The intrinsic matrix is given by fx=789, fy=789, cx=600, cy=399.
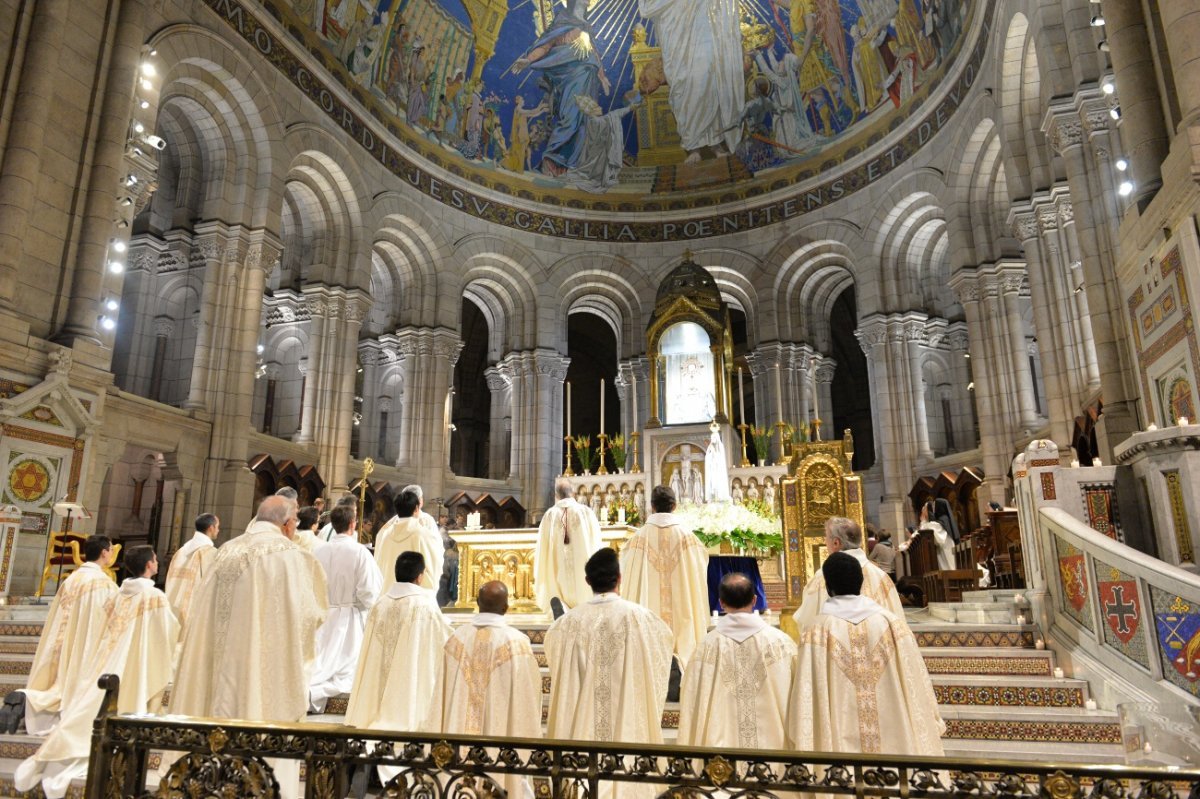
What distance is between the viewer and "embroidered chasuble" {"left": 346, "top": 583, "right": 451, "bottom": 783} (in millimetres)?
5094

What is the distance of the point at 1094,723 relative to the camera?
496cm

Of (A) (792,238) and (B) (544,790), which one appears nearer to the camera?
(B) (544,790)

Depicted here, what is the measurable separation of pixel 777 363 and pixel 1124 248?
40.4ft

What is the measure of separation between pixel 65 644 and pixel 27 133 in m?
8.14

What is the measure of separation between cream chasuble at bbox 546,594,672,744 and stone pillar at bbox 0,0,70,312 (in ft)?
31.9

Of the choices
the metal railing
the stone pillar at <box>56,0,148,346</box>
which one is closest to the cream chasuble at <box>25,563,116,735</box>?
the metal railing

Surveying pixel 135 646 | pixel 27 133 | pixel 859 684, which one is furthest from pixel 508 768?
pixel 27 133

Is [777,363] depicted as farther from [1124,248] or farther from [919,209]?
[1124,248]

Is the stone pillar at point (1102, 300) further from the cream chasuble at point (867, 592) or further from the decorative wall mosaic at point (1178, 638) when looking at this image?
the cream chasuble at point (867, 592)

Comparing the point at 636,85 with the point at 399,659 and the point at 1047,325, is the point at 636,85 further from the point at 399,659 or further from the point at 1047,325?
the point at 399,659

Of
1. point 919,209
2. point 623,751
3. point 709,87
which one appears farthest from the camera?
point 709,87

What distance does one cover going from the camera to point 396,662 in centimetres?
512

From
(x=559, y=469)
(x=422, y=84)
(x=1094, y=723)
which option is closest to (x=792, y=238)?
(x=559, y=469)

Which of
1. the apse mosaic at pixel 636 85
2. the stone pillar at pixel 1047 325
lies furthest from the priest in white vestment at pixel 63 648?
the apse mosaic at pixel 636 85
